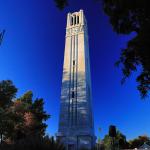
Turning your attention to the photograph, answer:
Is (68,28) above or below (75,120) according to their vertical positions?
above

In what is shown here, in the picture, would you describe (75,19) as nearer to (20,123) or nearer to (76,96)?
(76,96)

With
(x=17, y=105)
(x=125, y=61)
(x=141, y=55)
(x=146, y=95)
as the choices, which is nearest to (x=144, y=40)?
(x=141, y=55)

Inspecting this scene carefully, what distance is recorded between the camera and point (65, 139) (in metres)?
40.8

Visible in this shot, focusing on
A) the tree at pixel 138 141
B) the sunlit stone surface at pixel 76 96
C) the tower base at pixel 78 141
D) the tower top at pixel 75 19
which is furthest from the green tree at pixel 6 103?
the tree at pixel 138 141

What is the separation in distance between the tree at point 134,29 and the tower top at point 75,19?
44.6 meters

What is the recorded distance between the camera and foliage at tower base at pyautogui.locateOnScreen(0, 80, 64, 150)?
50.3 feet

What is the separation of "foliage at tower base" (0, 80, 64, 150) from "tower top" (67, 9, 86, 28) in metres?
21.2

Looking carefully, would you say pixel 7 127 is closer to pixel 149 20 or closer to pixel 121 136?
pixel 149 20

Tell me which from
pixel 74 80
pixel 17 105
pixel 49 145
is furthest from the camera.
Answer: pixel 74 80

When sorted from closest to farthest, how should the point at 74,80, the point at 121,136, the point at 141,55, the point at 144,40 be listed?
1. the point at 144,40
2. the point at 141,55
3. the point at 74,80
4. the point at 121,136

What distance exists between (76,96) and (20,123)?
1468 cm

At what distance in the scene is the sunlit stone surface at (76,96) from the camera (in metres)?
40.3

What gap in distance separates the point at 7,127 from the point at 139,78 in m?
21.5

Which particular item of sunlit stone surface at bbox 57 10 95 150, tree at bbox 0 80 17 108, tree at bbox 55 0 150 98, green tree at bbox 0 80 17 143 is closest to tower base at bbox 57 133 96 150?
sunlit stone surface at bbox 57 10 95 150
